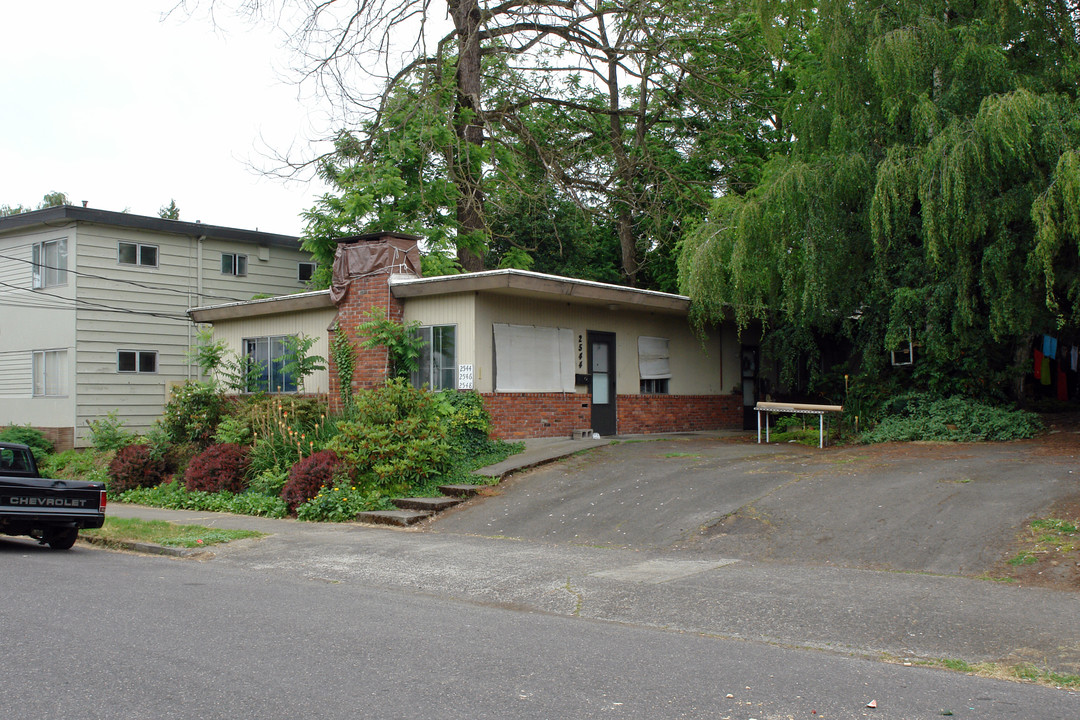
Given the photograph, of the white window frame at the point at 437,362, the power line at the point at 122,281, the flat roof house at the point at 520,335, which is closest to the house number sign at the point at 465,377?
the flat roof house at the point at 520,335

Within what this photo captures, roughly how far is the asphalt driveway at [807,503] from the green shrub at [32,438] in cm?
1581

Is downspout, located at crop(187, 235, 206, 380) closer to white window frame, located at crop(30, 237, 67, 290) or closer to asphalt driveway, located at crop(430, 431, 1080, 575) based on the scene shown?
white window frame, located at crop(30, 237, 67, 290)

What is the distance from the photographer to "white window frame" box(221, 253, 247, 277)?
90.2ft

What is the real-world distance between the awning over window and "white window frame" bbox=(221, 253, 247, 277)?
13597mm

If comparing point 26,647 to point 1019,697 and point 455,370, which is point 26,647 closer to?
point 1019,697

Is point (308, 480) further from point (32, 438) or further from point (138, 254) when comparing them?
point (138, 254)

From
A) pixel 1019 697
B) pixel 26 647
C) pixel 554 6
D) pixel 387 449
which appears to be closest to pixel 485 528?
pixel 387 449

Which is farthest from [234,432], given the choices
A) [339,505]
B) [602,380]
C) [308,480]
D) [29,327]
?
[29,327]

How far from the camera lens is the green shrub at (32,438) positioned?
24152 millimetres

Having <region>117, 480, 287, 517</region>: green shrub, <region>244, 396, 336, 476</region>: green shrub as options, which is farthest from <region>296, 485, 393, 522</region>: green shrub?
<region>244, 396, 336, 476</region>: green shrub

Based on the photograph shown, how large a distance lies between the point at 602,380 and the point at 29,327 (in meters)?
17.1

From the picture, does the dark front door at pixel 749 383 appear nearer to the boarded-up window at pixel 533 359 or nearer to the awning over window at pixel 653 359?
the awning over window at pixel 653 359

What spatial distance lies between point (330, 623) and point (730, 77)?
2253 centimetres

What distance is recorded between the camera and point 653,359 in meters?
21.3
